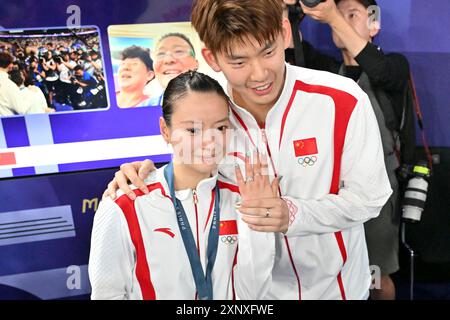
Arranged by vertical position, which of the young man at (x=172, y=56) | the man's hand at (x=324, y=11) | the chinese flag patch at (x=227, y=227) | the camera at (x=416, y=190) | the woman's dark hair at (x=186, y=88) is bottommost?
the camera at (x=416, y=190)

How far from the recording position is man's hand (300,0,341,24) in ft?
6.18

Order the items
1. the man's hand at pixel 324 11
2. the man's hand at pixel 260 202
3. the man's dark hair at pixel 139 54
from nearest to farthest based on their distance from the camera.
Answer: the man's hand at pixel 260 202 → the man's hand at pixel 324 11 → the man's dark hair at pixel 139 54

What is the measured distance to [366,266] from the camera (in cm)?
149

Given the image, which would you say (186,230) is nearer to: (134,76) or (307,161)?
(307,161)

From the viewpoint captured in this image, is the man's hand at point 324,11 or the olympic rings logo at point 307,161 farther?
the man's hand at point 324,11

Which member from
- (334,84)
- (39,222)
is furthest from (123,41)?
(334,84)

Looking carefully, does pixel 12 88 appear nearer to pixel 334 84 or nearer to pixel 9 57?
pixel 9 57

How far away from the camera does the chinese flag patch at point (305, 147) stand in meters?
1.36

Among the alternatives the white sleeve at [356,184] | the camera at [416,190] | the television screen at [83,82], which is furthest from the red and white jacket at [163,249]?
the camera at [416,190]

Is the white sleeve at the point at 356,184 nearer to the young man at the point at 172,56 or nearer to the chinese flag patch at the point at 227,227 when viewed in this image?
the chinese flag patch at the point at 227,227

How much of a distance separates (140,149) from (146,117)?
0.45 ft

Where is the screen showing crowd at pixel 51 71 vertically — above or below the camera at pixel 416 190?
above

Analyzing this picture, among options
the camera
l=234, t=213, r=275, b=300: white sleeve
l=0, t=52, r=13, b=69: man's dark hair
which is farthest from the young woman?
the camera

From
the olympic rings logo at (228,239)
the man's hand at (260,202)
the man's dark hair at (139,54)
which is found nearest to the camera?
the man's hand at (260,202)
